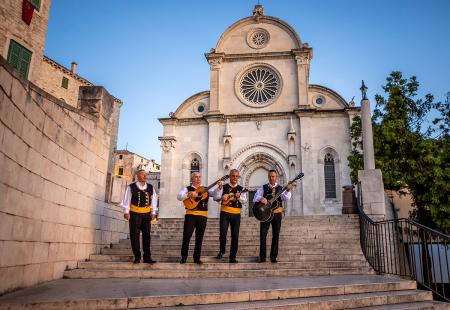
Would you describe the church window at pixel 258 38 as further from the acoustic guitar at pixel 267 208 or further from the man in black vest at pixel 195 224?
the man in black vest at pixel 195 224

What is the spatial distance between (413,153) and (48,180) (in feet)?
50.0

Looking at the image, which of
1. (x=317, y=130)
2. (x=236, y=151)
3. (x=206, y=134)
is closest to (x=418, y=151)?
(x=317, y=130)

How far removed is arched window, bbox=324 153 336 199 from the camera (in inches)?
816

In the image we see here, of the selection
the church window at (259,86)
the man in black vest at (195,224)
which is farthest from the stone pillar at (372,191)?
the church window at (259,86)

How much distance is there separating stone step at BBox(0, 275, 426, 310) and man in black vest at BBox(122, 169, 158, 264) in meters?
1.41

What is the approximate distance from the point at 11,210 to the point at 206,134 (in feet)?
61.4

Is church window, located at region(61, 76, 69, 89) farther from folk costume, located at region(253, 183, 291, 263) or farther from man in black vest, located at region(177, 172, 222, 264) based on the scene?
folk costume, located at region(253, 183, 291, 263)

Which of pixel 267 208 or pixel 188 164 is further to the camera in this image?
pixel 188 164

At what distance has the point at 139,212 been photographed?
22.8ft

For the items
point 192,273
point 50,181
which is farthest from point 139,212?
point 50,181

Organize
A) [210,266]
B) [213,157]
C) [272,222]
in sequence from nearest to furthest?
[210,266]
[272,222]
[213,157]

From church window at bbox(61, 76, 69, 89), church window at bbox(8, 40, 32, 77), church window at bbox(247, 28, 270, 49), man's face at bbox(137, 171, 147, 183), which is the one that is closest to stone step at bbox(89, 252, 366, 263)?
man's face at bbox(137, 171, 147, 183)

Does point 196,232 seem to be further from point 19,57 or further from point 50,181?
point 19,57

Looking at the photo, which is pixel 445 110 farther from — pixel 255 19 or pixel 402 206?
pixel 255 19
